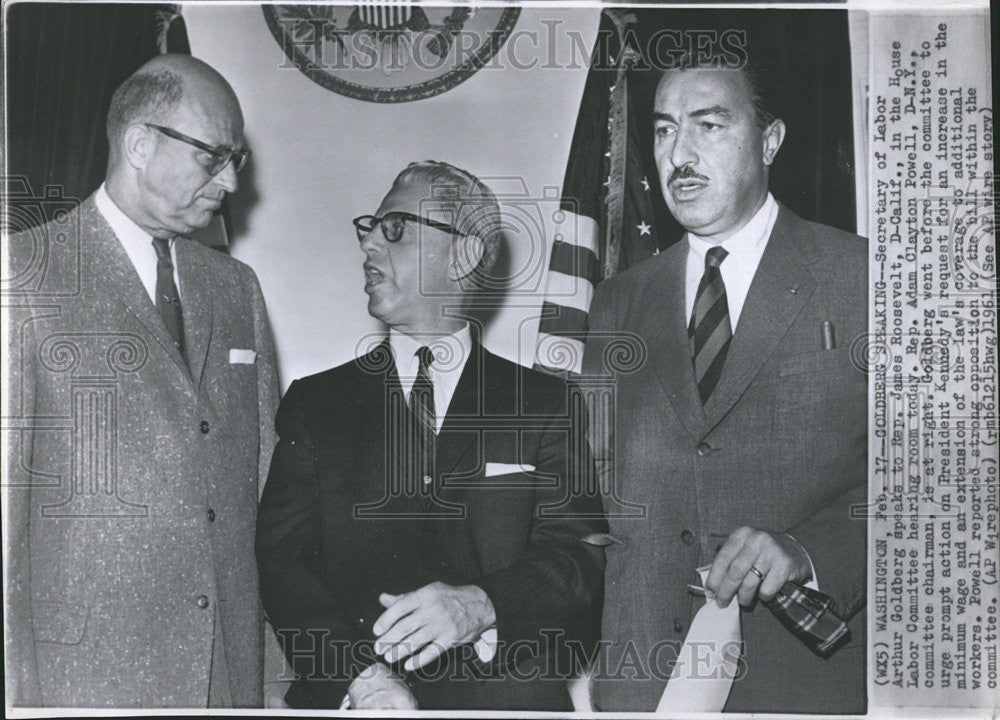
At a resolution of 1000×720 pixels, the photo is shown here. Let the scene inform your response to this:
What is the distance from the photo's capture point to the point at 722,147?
289 cm

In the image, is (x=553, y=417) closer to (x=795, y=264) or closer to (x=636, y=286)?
(x=636, y=286)

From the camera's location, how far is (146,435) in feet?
9.36

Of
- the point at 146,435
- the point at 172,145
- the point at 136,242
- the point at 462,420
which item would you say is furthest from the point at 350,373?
the point at 172,145

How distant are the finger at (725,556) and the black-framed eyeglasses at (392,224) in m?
1.15

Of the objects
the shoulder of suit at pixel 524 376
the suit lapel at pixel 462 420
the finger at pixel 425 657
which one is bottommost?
the finger at pixel 425 657

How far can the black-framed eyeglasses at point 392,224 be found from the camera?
9.59ft

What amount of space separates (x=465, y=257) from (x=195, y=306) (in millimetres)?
781

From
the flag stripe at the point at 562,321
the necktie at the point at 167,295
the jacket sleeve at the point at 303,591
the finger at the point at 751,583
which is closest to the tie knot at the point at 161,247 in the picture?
the necktie at the point at 167,295

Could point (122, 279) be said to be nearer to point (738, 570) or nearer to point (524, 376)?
point (524, 376)

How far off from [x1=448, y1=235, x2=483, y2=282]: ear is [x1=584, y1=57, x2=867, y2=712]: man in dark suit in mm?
371

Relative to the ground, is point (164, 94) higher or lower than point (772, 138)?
higher

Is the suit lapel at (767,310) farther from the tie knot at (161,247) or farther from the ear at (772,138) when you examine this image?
the tie knot at (161,247)

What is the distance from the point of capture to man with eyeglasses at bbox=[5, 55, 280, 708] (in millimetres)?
2812

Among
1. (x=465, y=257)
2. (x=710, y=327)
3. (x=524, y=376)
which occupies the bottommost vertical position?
(x=524, y=376)
